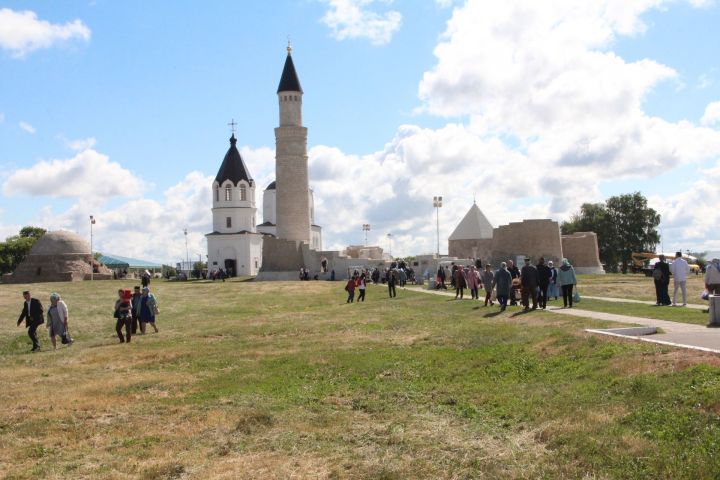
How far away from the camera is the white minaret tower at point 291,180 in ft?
221

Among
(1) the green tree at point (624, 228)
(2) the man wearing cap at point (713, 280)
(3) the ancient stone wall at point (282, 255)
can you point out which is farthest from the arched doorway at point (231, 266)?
(2) the man wearing cap at point (713, 280)

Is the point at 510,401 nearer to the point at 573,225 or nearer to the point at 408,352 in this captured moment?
the point at 408,352

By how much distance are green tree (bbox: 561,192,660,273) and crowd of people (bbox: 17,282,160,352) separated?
77.8 metres

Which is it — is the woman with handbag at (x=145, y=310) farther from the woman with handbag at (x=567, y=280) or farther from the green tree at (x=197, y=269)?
the green tree at (x=197, y=269)

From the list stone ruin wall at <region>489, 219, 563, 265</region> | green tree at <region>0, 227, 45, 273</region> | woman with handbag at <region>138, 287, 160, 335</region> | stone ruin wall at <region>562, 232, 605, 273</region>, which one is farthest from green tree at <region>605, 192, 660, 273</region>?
woman with handbag at <region>138, 287, 160, 335</region>

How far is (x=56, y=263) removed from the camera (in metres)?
62.5

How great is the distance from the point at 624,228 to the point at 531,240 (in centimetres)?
4316

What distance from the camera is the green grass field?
7344 millimetres

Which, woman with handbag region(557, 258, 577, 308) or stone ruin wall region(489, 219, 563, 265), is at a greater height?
stone ruin wall region(489, 219, 563, 265)

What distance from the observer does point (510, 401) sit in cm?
970

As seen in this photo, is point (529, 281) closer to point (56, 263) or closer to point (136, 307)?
point (136, 307)

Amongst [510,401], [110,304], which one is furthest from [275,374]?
[110,304]

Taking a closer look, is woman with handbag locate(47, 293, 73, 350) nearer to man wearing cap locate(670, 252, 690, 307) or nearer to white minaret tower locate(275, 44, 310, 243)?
man wearing cap locate(670, 252, 690, 307)

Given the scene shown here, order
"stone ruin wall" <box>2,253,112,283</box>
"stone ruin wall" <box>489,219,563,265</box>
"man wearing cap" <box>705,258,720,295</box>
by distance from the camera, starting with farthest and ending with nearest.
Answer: "stone ruin wall" <box>2,253,112,283</box>
"stone ruin wall" <box>489,219,563,265</box>
"man wearing cap" <box>705,258,720,295</box>
